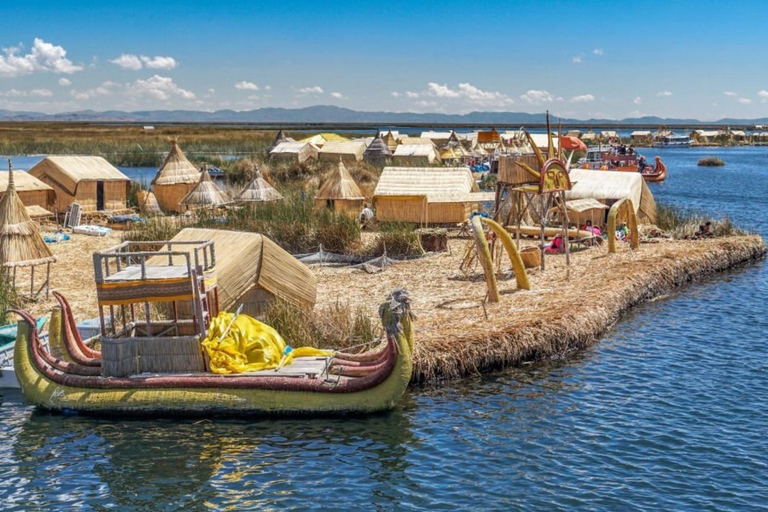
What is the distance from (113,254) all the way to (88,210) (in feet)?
75.2

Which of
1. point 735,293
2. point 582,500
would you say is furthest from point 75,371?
point 735,293

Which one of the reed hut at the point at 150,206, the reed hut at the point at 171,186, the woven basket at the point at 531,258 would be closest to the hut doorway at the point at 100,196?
the reed hut at the point at 150,206

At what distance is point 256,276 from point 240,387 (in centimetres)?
361

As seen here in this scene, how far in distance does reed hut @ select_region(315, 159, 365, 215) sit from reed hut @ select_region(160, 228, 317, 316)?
13.7 meters

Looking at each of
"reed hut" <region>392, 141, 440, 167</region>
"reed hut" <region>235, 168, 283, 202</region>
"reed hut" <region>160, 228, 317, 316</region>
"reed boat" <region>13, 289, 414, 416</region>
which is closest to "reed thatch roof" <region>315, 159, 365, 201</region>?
"reed hut" <region>235, 168, 283, 202</region>

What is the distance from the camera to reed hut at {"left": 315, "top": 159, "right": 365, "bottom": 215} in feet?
101

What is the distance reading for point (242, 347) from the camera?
13.5m

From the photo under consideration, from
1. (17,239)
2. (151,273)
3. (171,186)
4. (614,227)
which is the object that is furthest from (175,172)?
(151,273)

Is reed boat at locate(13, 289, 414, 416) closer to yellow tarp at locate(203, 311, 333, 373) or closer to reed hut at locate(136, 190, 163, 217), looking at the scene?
yellow tarp at locate(203, 311, 333, 373)

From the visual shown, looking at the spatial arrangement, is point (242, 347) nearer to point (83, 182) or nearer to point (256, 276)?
point (256, 276)

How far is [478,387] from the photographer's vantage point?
14570 mm

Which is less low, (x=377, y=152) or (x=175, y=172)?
(x=377, y=152)

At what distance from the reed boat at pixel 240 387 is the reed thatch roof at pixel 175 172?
23.0m

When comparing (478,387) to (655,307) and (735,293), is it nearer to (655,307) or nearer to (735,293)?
(655,307)
